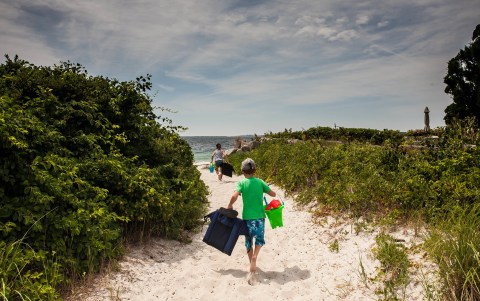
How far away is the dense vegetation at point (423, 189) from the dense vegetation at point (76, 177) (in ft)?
12.1

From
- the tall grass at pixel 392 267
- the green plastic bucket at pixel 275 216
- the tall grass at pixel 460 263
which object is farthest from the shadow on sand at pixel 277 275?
the tall grass at pixel 460 263

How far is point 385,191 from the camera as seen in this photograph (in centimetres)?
673

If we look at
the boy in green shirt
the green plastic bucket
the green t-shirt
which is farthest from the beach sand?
the green t-shirt

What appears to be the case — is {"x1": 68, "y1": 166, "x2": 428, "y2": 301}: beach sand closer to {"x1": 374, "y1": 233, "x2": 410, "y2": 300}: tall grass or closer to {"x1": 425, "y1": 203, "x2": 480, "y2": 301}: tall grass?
{"x1": 374, "y1": 233, "x2": 410, "y2": 300}: tall grass

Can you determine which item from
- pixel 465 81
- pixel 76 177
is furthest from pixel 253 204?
pixel 465 81

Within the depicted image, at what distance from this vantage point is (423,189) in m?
5.98

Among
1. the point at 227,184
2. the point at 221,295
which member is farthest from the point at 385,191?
the point at 227,184

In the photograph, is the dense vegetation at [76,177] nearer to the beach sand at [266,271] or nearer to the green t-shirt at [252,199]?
the beach sand at [266,271]

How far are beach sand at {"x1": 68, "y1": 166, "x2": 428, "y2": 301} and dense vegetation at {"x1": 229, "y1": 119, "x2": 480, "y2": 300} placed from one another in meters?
0.52

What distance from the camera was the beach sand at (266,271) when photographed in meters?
4.68

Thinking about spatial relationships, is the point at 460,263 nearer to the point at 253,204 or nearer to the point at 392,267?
the point at 392,267

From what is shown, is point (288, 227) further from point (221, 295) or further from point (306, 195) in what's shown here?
point (221, 295)

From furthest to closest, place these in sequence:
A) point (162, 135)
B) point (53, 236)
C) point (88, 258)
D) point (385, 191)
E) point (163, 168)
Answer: point (162, 135) → point (163, 168) → point (385, 191) → point (88, 258) → point (53, 236)

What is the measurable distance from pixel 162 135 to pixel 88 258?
4.40 meters
